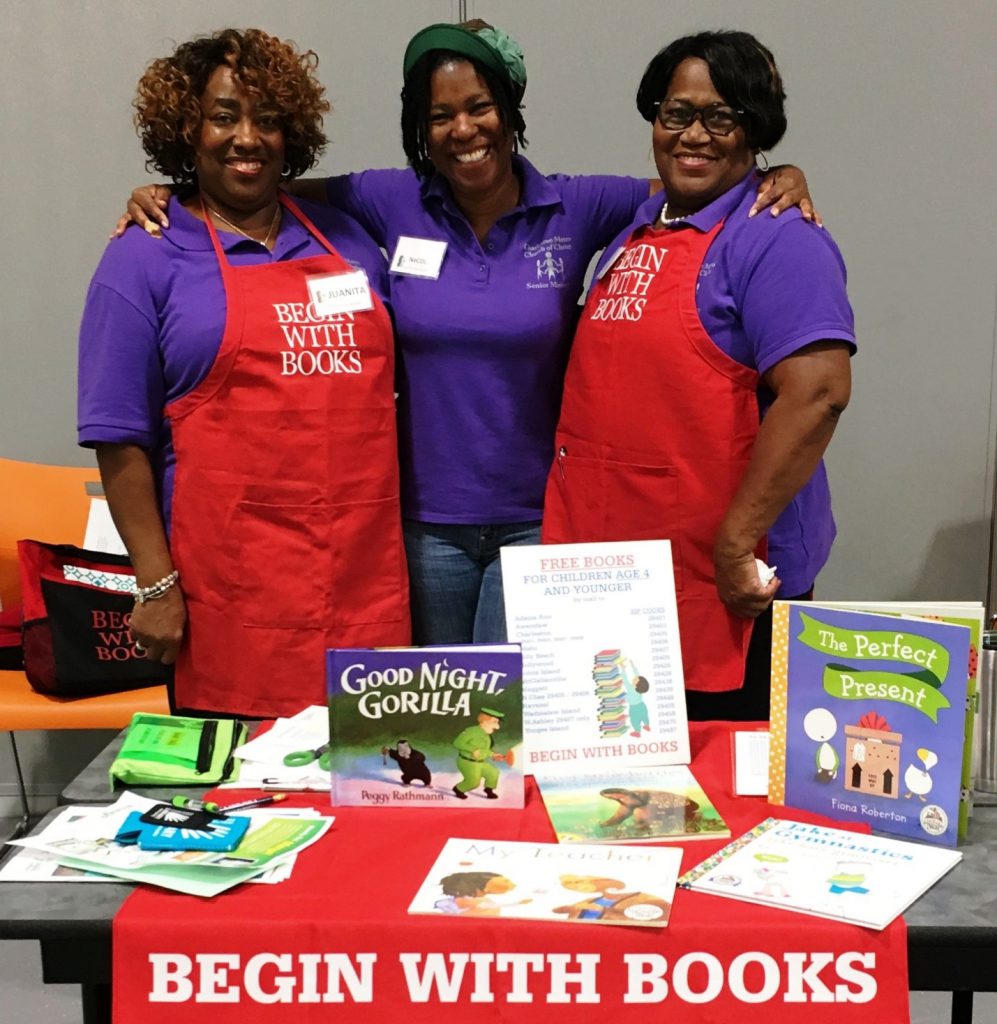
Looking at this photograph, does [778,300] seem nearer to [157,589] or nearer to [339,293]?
[339,293]

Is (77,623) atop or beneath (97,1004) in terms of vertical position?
atop

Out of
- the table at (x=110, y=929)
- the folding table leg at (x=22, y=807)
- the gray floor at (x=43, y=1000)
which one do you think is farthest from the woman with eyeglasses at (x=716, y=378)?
the folding table leg at (x=22, y=807)

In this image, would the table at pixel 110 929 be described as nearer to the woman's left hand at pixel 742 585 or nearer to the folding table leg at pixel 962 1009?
the folding table leg at pixel 962 1009

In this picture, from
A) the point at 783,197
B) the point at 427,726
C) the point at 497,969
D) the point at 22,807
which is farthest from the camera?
the point at 22,807

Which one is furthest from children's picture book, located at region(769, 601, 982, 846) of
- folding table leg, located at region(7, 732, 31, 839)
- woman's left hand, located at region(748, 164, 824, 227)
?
folding table leg, located at region(7, 732, 31, 839)

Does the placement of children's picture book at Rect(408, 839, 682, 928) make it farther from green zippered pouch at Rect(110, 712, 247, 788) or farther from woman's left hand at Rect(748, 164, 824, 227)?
woman's left hand at Rect(748, 164, 824, 227)

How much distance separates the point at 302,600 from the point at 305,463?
0.76 ft

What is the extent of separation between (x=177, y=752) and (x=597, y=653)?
0.57 meters

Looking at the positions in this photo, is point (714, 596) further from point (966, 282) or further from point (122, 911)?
point (966, 282)

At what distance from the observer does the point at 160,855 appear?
1.30 meters

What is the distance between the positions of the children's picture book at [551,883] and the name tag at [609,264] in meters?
1.05

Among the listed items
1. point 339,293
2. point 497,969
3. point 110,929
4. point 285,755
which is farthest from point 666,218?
point 110,929

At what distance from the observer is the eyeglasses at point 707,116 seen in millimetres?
1869

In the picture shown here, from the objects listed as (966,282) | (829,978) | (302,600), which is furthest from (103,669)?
(966,282)
